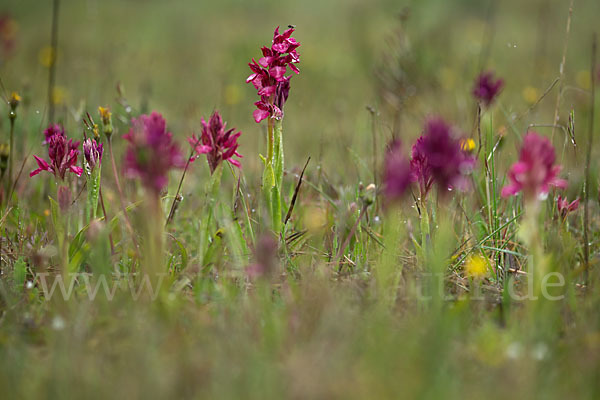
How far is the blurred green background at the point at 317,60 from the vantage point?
446 centimetres

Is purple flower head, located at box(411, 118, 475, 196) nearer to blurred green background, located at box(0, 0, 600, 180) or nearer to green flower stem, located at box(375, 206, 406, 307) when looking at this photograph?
green flower stem, located at box(375, 206, 406, 307)

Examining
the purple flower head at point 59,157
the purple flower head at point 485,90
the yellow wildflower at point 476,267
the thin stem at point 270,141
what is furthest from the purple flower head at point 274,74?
the purple flower head at point 485,90

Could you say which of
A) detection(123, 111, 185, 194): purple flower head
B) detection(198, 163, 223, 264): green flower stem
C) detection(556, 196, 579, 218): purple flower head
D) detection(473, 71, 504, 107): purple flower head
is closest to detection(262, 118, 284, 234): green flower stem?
detection(198, 163, 223, 264): green flower stem

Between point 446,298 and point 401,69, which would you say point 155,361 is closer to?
point 446,298

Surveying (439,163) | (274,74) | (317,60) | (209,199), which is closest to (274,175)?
(209,199)

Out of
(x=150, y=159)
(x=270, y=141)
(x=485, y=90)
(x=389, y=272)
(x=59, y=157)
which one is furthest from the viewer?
(x=485, y=90)

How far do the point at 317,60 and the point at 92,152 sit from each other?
5.81 meters

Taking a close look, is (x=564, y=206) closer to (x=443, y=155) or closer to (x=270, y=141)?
(x=443, y=155)

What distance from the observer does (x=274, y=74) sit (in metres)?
1.98

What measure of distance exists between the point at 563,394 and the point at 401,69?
11.6ft

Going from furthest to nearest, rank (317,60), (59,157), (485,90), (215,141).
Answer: (317,60), (485,90), (59,157), (215,141)

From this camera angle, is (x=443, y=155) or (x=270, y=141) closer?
(x=443, y=155)

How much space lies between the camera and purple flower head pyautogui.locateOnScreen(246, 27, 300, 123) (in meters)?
1.97

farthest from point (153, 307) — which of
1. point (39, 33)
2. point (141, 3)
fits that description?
point (141, 3)
